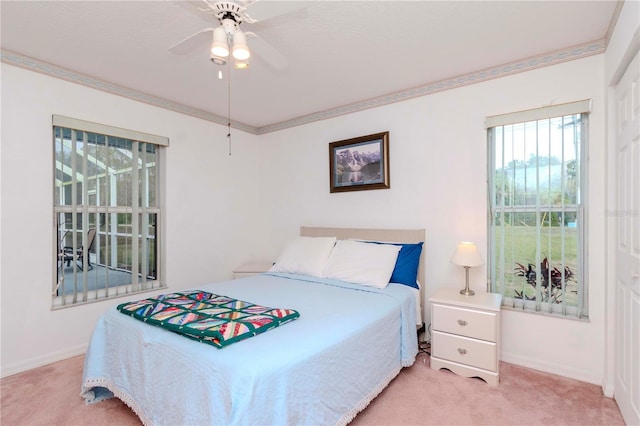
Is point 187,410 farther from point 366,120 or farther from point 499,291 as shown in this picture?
point 366,120

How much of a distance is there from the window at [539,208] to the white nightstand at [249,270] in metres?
2.49

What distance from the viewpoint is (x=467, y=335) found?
2393 millimetres

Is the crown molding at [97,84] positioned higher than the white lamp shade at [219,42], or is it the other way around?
the crown molding at [97,84]

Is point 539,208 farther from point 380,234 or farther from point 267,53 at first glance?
point 267,53

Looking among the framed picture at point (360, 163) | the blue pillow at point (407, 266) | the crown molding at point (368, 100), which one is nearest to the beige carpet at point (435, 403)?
the blue pillow at point (407, 266)

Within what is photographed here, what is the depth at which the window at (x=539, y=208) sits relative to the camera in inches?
95.0

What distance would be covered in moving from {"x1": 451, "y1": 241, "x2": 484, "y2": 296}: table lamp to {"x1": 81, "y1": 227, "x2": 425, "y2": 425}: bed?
0.48 metres

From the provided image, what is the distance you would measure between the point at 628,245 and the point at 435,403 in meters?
1.49

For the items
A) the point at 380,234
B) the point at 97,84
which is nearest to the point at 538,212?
the point at 380,234

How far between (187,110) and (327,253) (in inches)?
90.4

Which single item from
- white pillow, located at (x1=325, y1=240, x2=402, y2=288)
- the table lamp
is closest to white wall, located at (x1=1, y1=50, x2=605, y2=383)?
the table lamp

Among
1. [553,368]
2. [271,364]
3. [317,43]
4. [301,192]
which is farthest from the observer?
[301,192]

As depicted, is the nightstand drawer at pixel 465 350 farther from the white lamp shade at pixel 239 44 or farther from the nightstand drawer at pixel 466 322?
the white lamp shade at pixel 239 44

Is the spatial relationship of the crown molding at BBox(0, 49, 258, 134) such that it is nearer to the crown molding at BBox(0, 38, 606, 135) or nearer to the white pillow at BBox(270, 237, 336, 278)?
the crown molding at BBox(0, 38, 606, 135)
